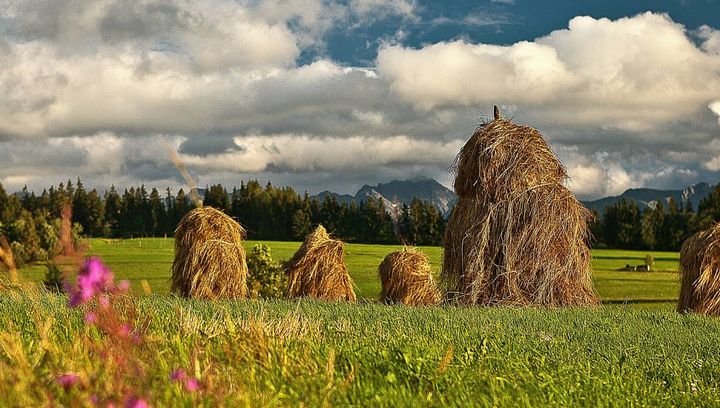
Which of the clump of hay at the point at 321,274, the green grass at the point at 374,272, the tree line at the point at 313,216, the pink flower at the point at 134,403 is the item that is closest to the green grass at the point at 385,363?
the pink flower at the point at 134,403

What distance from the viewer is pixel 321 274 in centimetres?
1872

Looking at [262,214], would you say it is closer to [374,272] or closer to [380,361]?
[374,272]

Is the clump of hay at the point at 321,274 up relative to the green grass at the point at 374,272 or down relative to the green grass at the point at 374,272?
up

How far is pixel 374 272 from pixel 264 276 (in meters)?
24.5

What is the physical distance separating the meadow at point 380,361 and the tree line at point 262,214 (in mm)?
70842

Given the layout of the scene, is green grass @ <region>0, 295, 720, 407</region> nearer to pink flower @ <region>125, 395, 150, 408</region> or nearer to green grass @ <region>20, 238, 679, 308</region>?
pink flower @ <region>125, 395, 150, 408</region>

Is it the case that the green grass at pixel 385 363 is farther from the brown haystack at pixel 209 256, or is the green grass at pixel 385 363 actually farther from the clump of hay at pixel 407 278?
the clump of hay at pixel 407 278

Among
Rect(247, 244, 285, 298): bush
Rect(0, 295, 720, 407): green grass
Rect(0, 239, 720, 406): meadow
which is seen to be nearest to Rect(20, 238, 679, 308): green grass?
Rect(247, 244, 285, 298): bush

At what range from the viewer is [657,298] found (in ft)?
110

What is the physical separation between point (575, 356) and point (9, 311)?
6.30 meters

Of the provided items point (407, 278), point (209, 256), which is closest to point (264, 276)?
point (407, 278)

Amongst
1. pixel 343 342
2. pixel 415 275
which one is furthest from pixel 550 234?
pixel 343 342

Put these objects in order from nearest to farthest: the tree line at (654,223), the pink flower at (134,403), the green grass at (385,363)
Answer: the pink flower at (134,403) < the green grass at (385,363) < the tree line at (654,223)

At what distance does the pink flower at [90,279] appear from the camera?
3217mm
